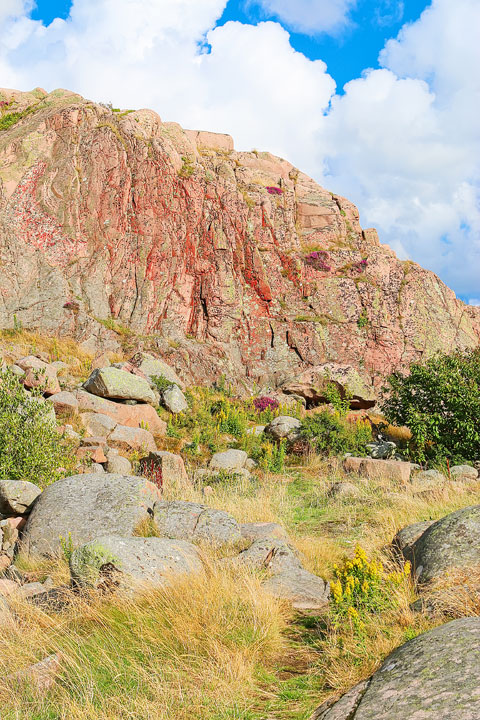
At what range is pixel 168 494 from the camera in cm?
884

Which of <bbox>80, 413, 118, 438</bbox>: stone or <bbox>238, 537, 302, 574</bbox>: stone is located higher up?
<bbox>80, 413, 118, 438</bbox>: stone

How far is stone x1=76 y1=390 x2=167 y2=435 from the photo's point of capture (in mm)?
14070

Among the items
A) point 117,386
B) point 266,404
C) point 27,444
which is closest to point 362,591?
point 27,444

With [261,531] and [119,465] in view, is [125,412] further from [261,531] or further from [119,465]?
[261,531]

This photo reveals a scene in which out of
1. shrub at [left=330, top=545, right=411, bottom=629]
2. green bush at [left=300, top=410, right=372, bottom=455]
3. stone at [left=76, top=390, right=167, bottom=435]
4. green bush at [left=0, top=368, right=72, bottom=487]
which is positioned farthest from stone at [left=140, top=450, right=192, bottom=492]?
shrub at [left=330, top=545, right=411, bottom=629]

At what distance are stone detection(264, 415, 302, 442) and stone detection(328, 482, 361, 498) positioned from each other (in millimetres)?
4673

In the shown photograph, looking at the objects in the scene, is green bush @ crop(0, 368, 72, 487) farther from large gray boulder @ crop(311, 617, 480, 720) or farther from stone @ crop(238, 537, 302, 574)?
large gray boulder @ crop(311, 617, 480, 720)

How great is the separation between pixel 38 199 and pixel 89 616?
24.7m

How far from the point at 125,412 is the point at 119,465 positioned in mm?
3799

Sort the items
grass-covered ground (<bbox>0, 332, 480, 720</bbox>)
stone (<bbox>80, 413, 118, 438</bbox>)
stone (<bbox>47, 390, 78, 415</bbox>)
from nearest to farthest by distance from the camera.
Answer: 1. grass-covered ground (<bbox>0, 332, 480, 720</bbox>)
2. stone (<bbox>80, 413, 118, 438</bbox>)
3. stone (<bbox>47, 390, 78, 415</bbox>)

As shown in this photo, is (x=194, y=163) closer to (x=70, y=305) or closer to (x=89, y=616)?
(x=70, y=305)

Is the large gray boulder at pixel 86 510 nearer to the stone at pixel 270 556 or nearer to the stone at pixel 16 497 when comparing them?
the stone at pixel 16 497

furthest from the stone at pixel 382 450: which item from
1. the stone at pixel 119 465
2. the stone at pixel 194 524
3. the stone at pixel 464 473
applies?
the stone at pixel 194 524

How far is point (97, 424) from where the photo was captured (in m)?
13.0
